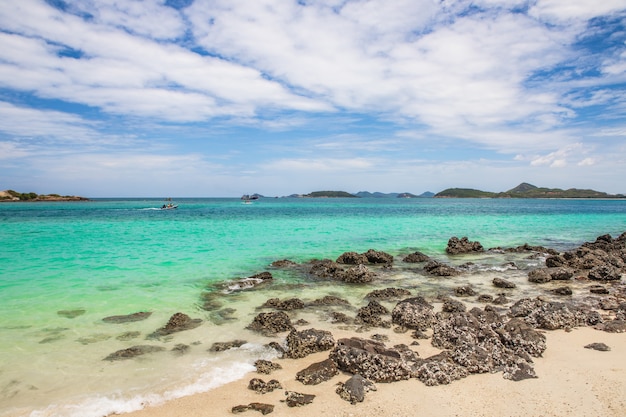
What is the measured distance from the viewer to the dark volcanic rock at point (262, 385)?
297 inches

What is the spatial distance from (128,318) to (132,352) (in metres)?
3.01

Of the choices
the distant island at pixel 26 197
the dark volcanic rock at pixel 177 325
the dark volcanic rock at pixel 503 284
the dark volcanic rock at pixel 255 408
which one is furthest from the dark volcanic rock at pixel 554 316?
the distant island at pixel 26 197

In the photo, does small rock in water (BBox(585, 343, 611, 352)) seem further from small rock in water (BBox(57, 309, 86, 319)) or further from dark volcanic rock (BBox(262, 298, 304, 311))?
Result: small rock in water (BBox(57, 309, 86, 319))

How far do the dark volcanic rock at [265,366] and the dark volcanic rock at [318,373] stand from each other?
26.2 inches

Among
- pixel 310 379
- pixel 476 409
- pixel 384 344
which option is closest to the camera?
pixel 476 409

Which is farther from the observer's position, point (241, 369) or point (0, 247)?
point (0, 247)

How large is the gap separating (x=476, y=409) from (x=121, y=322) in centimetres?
1039

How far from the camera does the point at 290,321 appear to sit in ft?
38.0

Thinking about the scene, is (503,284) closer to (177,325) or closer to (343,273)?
(343,273)

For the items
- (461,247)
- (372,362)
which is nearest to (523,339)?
(372,362)

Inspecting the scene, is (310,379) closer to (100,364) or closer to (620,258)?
(100,364)

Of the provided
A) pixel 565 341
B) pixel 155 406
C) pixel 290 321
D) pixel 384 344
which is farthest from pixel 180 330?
pixel 565 341

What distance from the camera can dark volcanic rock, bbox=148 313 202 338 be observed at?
11.0 meters

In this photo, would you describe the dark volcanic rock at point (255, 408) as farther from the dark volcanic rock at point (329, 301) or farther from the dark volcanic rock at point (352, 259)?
the dark volcanic rock at point (352, 259)
